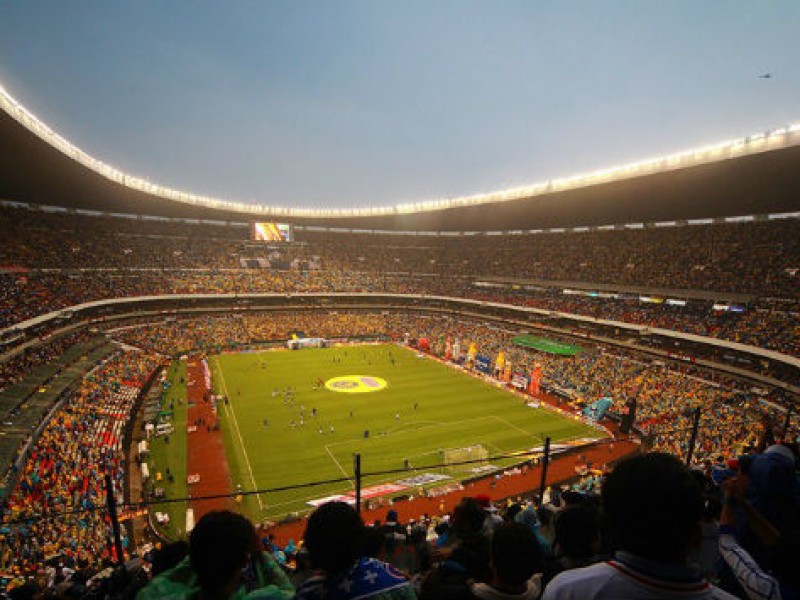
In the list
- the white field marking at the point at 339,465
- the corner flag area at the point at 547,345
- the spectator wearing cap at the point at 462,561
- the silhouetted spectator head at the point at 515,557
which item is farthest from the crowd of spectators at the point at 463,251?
the silhouetted spectator head at the point at 515,557

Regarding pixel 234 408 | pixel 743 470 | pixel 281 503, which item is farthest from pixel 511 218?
pixel 743 470

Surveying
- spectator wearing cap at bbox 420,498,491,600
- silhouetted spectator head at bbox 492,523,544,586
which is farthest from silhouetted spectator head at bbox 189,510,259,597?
silhouetted spectator head at bbox 492,523,544,586

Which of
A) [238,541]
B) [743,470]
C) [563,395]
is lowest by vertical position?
[563,395]

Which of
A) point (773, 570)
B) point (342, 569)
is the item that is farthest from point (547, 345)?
point (342, 569)

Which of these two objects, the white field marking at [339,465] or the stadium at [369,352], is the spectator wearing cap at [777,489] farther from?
the white field marking at [339,465]

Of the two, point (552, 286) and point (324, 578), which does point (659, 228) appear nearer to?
point (552, 286)

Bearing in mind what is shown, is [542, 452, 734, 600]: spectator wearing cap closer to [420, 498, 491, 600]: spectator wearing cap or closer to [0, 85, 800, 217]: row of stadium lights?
[420, 498, 491, 600]: spectator wearing cap

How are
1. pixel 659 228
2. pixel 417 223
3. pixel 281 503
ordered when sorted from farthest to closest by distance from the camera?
pixel 417 223 → pixel 659 228 → pixel 281 503

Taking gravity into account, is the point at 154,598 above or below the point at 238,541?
below
